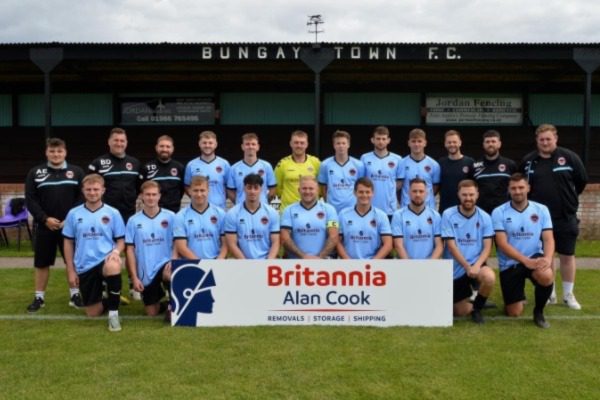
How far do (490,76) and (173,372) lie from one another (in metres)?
10.7

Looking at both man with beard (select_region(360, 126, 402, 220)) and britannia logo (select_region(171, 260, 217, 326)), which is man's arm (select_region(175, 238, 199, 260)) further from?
man with beard (select_region(360, 126, 402, 220))

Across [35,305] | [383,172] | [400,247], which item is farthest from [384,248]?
[35,305]

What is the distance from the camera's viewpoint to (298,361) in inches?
158

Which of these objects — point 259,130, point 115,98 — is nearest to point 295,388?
point 259,130

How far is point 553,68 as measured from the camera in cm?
1155

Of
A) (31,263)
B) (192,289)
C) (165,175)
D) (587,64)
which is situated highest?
(587,64)

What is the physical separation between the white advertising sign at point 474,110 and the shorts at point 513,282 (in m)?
8.40

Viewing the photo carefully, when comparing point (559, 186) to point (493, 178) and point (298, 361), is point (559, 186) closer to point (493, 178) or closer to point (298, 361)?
point (493, 178)

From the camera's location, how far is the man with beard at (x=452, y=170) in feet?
20.2

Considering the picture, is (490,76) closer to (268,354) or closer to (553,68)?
(553,68)

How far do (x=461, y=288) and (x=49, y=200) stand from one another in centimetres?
418

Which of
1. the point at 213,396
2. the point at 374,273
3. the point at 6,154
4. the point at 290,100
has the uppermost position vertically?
the point at 290,100

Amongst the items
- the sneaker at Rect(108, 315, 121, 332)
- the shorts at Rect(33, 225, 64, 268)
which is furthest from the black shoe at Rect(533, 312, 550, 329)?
the shorts at Rect(33, 225, 64, 268)

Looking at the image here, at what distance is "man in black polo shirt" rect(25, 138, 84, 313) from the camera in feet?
18.8
